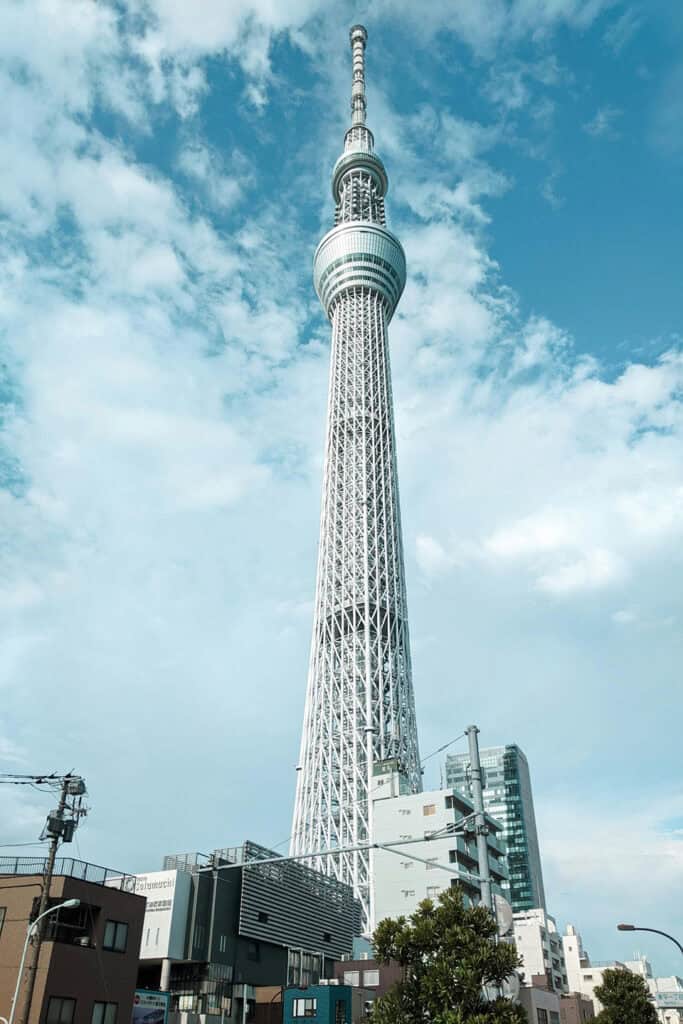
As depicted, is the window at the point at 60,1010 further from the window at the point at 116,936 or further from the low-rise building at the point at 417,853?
the low-rise building at the point at 417,853

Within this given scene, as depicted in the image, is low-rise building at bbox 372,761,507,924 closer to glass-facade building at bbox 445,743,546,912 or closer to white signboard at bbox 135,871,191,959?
white signboard at bbox 135,871,191,959

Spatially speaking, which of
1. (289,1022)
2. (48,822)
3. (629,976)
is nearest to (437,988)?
(48,822)

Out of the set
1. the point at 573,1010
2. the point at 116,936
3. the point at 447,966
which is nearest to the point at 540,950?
the point at 573,1010

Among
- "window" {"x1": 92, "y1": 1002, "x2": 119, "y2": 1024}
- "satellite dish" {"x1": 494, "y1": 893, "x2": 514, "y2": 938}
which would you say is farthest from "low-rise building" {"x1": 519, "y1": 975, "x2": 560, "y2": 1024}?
"satellite dish" {"x1": 494, "y1": 893, "x2": 514, "y2": 938}

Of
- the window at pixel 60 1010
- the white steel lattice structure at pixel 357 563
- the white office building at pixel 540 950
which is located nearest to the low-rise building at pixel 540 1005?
the white office building at pixel 540 950

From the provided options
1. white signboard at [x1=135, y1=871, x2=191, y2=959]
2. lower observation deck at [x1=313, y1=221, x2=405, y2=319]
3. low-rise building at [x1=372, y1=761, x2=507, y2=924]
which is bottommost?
white signboard at [x1=135, y1=871, x2=191, y2=959]

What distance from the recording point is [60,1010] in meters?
33.5

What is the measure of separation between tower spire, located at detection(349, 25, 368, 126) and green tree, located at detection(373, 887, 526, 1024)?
133541mm

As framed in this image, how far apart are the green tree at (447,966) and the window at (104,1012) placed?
13798mm

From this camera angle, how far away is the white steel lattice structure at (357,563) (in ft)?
295

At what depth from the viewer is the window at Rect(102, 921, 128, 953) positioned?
3688 cm

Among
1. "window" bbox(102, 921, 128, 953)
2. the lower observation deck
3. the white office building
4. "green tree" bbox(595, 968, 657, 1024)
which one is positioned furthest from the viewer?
the lower observation deck

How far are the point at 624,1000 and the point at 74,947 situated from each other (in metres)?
32.9

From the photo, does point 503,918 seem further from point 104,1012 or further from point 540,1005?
point 540,1005
